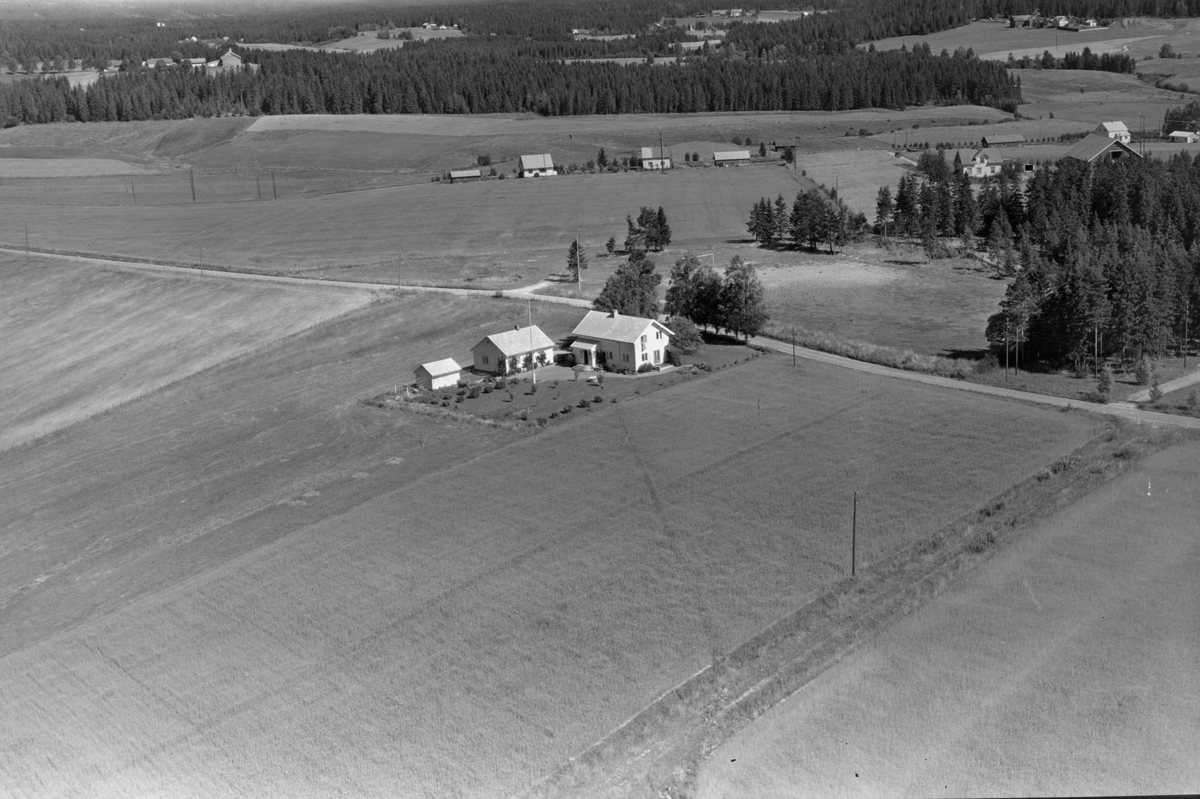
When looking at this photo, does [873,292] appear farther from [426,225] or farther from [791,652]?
[791,652]

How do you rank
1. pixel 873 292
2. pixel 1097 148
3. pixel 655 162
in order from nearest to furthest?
pixel 873 292
pixel 1097 148
pixel 655 162

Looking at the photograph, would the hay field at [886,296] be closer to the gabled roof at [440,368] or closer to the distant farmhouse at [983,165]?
the gabled roof at [440,368]

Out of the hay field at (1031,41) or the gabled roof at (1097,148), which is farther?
the hay field at (1031,41)

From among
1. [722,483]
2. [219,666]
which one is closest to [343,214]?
[722,483]

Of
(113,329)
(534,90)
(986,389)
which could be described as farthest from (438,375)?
(534,90)

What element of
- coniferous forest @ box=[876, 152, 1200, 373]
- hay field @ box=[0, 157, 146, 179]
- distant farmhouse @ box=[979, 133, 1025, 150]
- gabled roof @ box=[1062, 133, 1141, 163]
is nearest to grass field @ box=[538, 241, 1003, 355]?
coniferous forest @ box=[876, 152, 1200, 373]

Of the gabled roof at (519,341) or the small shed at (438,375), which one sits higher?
the gabled roof at (519,341)

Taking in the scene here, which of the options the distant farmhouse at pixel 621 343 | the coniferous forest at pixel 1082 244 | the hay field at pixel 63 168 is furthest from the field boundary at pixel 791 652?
the hay field at pixel 63 168

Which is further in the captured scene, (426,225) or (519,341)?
(426,225)
